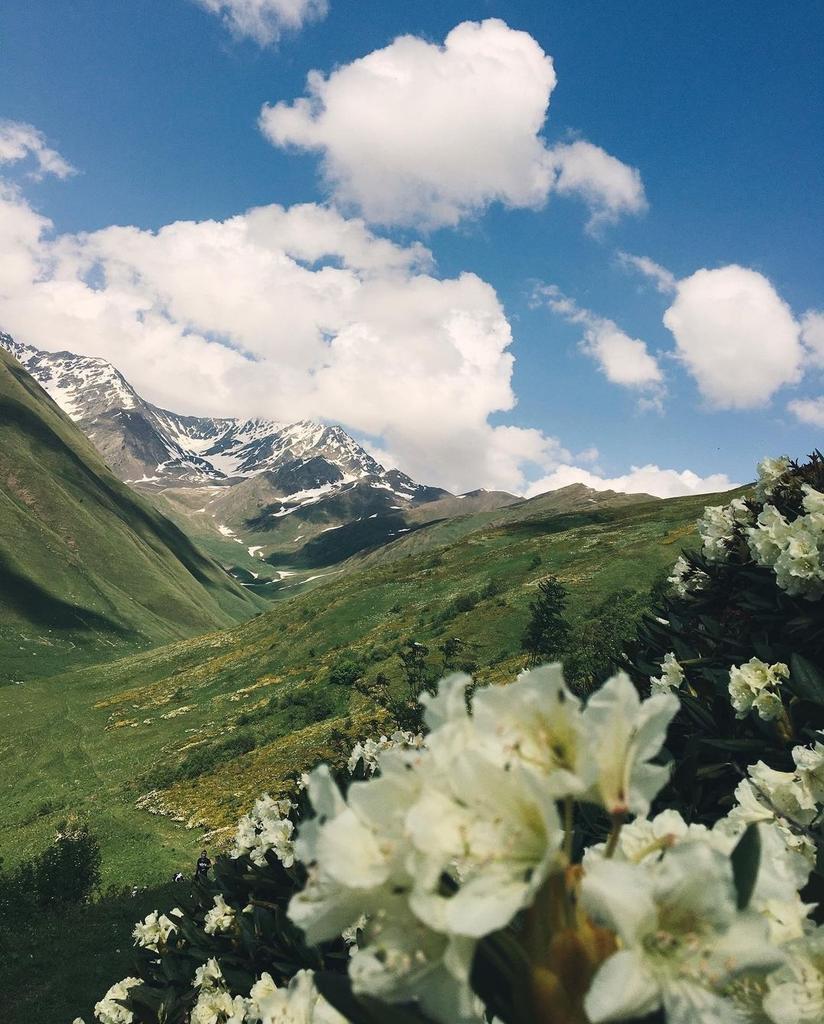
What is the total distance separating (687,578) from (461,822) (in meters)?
6.92

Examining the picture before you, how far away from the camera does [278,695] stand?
34906mm

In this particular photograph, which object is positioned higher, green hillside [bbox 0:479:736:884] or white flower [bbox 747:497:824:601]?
white flower [bbox 747:497:824:601]

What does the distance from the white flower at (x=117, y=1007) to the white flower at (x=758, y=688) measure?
19.5ft

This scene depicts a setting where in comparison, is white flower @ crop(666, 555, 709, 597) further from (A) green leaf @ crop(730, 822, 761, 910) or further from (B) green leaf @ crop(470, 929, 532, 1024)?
(B) green leaf @ crop(470, 929, 532, 1024)

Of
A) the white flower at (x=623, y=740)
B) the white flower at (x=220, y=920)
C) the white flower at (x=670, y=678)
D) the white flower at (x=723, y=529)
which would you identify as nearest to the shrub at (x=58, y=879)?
the white flower at (x=220, y=920)

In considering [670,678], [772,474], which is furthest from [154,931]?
[772,474]

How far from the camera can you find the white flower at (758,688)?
415 centimetres

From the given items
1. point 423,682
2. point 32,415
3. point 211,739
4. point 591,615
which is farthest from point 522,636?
point 32,415

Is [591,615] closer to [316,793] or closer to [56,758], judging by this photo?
[316,793]

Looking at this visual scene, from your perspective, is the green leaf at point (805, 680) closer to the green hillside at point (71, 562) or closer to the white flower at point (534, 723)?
the white flower at point (534, 723)

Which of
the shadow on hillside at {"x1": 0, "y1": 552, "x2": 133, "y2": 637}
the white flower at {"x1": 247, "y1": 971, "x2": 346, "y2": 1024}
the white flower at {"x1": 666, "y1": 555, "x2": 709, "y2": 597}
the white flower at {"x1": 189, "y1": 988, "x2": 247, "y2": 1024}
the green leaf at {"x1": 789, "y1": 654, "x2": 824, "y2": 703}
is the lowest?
the shadow on hillside at {"x1": 0, "y1": 552, "x2": 133, "y2": 637}

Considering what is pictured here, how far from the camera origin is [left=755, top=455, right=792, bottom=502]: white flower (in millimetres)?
6734

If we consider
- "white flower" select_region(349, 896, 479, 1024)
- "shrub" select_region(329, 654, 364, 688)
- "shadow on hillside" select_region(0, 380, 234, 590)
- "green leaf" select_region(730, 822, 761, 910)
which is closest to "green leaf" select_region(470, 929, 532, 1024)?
"white flower" select_region(349, 896, 479, 1024)

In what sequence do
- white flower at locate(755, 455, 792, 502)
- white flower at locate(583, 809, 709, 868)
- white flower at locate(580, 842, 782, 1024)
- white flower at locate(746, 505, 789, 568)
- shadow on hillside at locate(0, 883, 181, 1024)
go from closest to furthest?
white flower at locate(580, 842, 782, 1024)
white flower at locate(583, 809, 709, 868)
white flower at locate(746, 505, 789, 568)
white flower at locate(755, 455, 792, 502)
shadow on hillside at locate(0, 883, 181, 1024)
